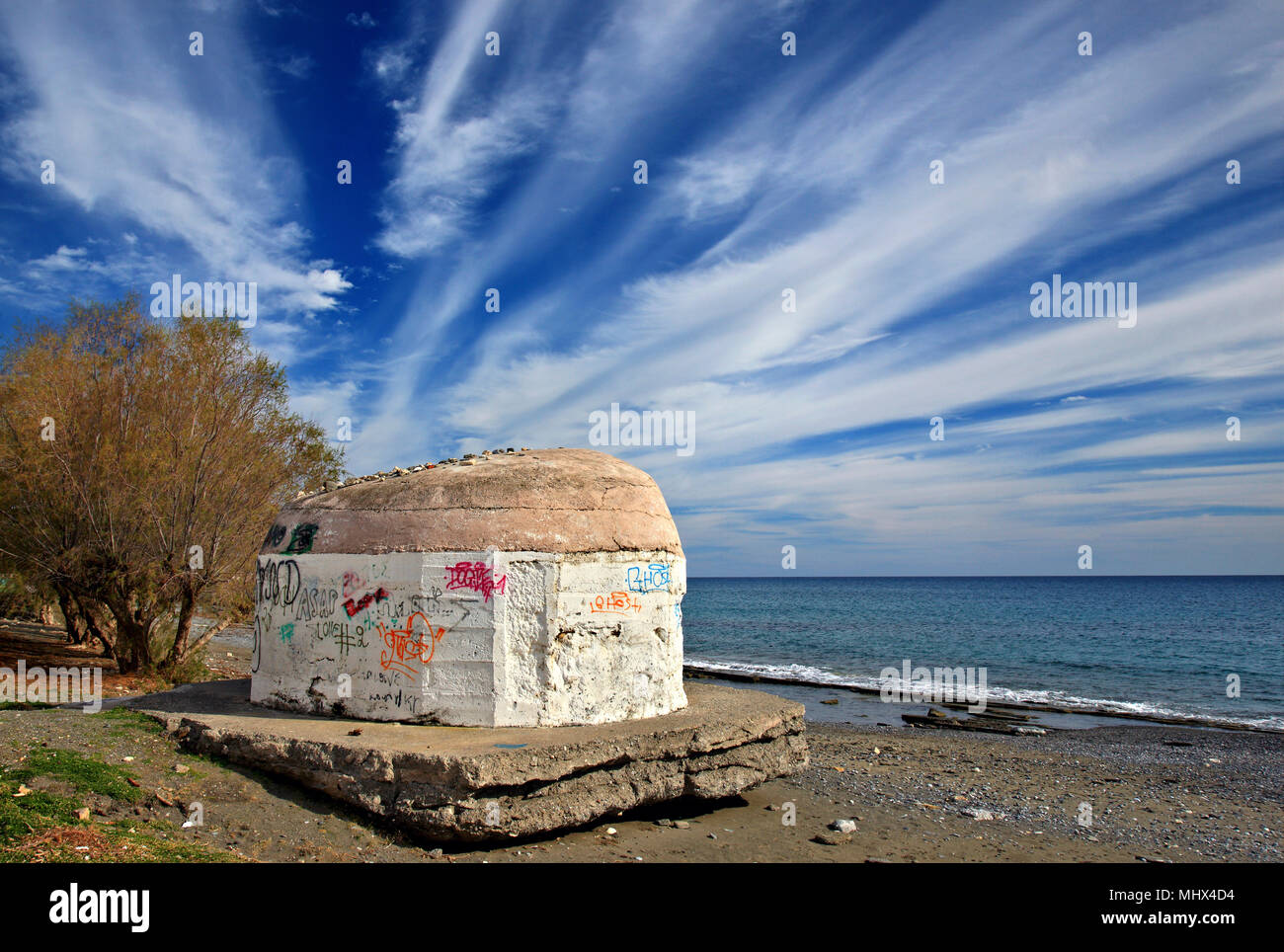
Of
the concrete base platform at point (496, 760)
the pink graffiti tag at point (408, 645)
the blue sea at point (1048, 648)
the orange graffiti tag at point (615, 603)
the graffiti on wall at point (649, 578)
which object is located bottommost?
the blue sea at point (1048, 648)

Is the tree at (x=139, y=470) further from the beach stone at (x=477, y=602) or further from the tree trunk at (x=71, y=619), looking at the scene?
the beach stone at (x=477, y=602)

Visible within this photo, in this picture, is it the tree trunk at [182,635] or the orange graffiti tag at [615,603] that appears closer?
the orange graffiti tag at [615,603]

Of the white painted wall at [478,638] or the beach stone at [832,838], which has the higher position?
the white painted wall at [478,638]

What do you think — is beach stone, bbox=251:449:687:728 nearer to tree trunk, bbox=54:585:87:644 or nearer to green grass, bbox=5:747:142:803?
green grass, bbox=5:747:142:803

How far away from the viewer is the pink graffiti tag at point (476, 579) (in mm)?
8203

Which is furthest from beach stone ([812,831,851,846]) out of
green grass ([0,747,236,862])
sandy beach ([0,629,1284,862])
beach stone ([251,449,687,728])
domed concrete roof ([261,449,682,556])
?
green grass ([0,747,236,862])

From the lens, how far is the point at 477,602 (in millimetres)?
8195

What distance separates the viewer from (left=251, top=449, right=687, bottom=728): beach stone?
823cm

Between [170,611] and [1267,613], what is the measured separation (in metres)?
73.4

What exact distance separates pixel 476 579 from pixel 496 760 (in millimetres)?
2007

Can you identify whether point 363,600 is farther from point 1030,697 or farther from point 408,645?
point 1030,697

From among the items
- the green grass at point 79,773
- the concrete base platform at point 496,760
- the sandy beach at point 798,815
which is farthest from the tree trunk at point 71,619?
the green grass at point 79,773

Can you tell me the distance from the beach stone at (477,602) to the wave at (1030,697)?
17771 mm
